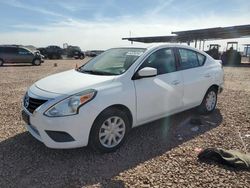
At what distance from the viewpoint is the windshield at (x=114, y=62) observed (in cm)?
450

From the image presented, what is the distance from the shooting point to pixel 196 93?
5609 mm

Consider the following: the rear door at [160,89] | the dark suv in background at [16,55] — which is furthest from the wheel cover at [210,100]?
the dark suv in background at [16,55]

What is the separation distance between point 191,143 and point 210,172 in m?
1.01

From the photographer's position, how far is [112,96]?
3.92m

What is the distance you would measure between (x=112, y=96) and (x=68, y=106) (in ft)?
2.17

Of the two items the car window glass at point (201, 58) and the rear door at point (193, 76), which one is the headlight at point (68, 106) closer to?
the rear door at point (193, 76)

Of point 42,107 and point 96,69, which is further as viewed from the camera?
point 96,69

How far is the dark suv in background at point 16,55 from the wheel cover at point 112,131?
21.0m

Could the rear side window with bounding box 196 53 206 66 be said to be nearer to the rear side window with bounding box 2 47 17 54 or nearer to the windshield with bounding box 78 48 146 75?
the windshield with bounding box 78 48 146 75

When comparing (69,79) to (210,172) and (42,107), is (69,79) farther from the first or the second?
(210,172)

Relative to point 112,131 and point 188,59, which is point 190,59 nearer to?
point 188,59

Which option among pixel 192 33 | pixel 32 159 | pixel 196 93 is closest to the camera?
pixel 32 159

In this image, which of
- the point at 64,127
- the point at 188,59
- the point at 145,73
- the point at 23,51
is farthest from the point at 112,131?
the point at 23,51

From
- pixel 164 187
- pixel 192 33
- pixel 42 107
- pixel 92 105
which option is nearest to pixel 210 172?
pixel 164 187
